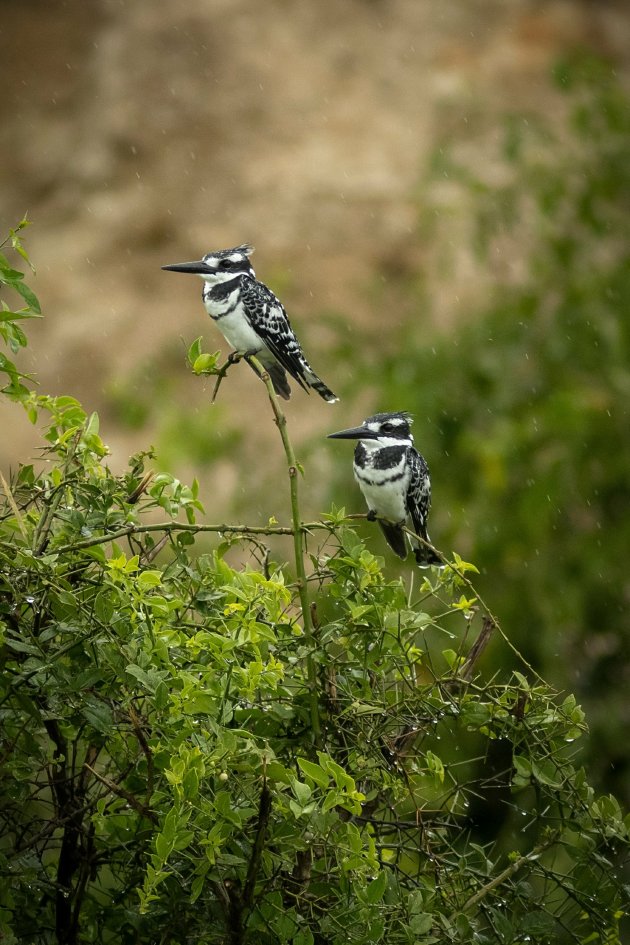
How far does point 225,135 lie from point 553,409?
6094 millimetres

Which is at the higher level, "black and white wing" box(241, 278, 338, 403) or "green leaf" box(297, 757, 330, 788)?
"green leaf" box(297, 757, 330, 788)

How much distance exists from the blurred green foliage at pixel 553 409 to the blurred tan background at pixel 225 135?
3.99 meters

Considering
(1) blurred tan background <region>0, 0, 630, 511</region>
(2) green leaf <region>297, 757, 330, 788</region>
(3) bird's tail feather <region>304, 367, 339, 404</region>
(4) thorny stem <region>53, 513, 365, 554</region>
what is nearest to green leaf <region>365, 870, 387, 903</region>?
(2) green leaf <region>297, 757, 330, 788</region>

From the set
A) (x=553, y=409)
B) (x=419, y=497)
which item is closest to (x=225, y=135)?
(x=553, y=409)

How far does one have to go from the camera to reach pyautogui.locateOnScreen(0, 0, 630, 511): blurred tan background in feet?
28.6

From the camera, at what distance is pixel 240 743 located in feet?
4.12

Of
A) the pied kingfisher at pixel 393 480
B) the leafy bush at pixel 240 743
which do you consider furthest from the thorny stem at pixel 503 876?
the pied kingfisher at pixel 393 480

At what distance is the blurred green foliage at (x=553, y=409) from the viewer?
3.88m

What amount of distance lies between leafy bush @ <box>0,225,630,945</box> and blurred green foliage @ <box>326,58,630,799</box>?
2.39 m

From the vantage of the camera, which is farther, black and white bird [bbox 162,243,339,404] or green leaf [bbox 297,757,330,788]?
black and white bird [bbox 162,243,339,404]

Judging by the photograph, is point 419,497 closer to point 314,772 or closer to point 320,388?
point 320,388

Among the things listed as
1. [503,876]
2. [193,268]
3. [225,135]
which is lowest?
[225,135]

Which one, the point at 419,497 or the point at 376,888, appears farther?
the point at 419,497

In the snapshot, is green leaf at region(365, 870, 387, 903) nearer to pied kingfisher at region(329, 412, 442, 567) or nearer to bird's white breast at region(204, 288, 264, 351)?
pied kingfisher at region(329, 412, 442, 567)
